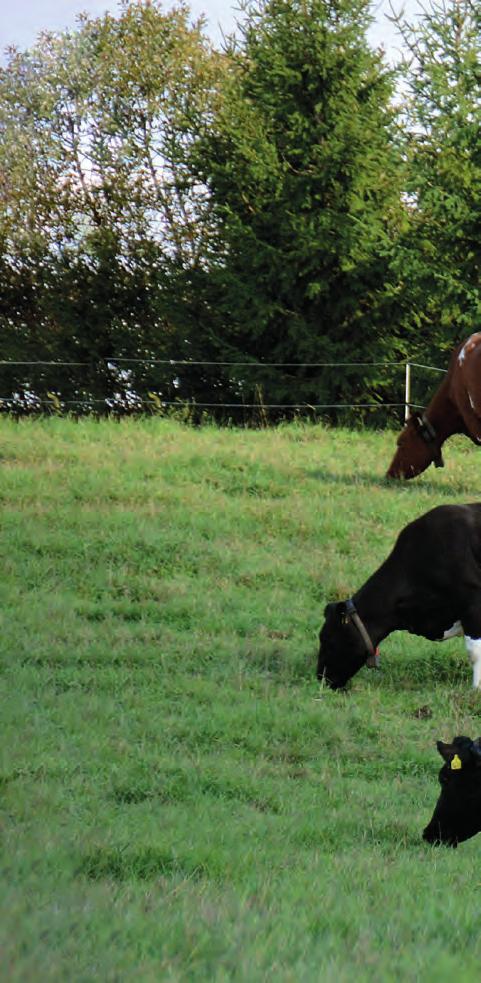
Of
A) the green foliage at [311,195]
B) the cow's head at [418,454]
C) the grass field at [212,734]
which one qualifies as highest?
the green foliage at [311,195]

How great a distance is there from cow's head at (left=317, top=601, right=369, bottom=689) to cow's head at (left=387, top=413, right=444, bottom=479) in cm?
820

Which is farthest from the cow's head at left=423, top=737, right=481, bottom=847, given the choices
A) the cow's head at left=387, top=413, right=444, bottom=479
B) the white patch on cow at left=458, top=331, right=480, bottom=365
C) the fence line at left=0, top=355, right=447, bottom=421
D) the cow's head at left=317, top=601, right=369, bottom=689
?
the fence line at left=0, top=355, right=447, bottom=421

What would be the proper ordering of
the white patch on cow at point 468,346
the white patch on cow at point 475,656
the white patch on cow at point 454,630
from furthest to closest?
the white patch on cow at point 468,346 < the white patch on cow at point 454,630 < the white patch on cow at point 475,656

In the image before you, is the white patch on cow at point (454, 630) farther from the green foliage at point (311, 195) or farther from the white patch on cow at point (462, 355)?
the green foliage at point (311, 195)

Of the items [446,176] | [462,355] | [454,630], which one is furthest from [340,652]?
[446,176]

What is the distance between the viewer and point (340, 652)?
31.8ft

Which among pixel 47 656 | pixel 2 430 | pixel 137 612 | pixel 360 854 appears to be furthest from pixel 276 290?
pixel 360 854

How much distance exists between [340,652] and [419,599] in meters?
0.76

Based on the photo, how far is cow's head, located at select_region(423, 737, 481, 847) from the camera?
6477mm

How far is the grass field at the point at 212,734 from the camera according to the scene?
13.3ft

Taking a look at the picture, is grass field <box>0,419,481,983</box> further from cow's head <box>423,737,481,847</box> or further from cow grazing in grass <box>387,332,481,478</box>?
cow grazing in grass <box>387,332,481,478</box>

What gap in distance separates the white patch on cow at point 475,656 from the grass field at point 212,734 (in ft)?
0.67

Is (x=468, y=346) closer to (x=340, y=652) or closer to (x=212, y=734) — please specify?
(x=340, y=652)

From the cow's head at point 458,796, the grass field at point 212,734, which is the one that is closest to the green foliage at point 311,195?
the grass field at point 212,734
